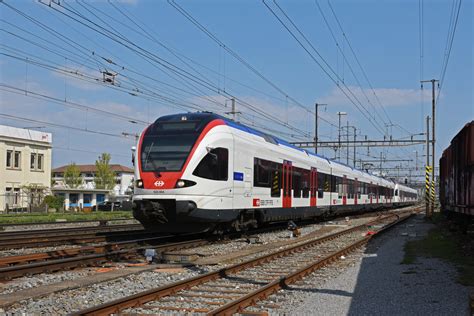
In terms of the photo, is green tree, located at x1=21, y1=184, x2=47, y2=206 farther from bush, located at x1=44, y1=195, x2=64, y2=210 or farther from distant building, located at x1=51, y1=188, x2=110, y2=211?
distant building, located at x1=51, y1=188, x2=110, y2=211

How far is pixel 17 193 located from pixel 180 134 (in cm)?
3823

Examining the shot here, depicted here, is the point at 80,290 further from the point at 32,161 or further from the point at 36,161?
the point at 36,161

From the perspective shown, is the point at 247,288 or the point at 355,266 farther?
the point at 355,266

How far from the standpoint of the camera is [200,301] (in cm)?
851

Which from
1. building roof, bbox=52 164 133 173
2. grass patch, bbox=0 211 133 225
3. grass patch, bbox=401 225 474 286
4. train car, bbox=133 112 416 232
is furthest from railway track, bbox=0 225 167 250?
building roof, bbox=52 164 133 173

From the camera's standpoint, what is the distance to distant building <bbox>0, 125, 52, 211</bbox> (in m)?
51.3

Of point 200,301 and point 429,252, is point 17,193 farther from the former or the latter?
point 200,301

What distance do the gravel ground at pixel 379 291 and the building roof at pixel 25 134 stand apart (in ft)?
152

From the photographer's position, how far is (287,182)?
2220 cm

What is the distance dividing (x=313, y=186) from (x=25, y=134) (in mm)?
37892

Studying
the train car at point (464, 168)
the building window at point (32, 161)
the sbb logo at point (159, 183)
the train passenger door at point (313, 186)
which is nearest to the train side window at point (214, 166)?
the sbb logo at point (159, 183)

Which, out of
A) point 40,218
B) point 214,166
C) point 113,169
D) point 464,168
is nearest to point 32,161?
point 40,218

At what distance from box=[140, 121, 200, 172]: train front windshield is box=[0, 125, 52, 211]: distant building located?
1445 inches

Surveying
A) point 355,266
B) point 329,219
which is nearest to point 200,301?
point 355,266
